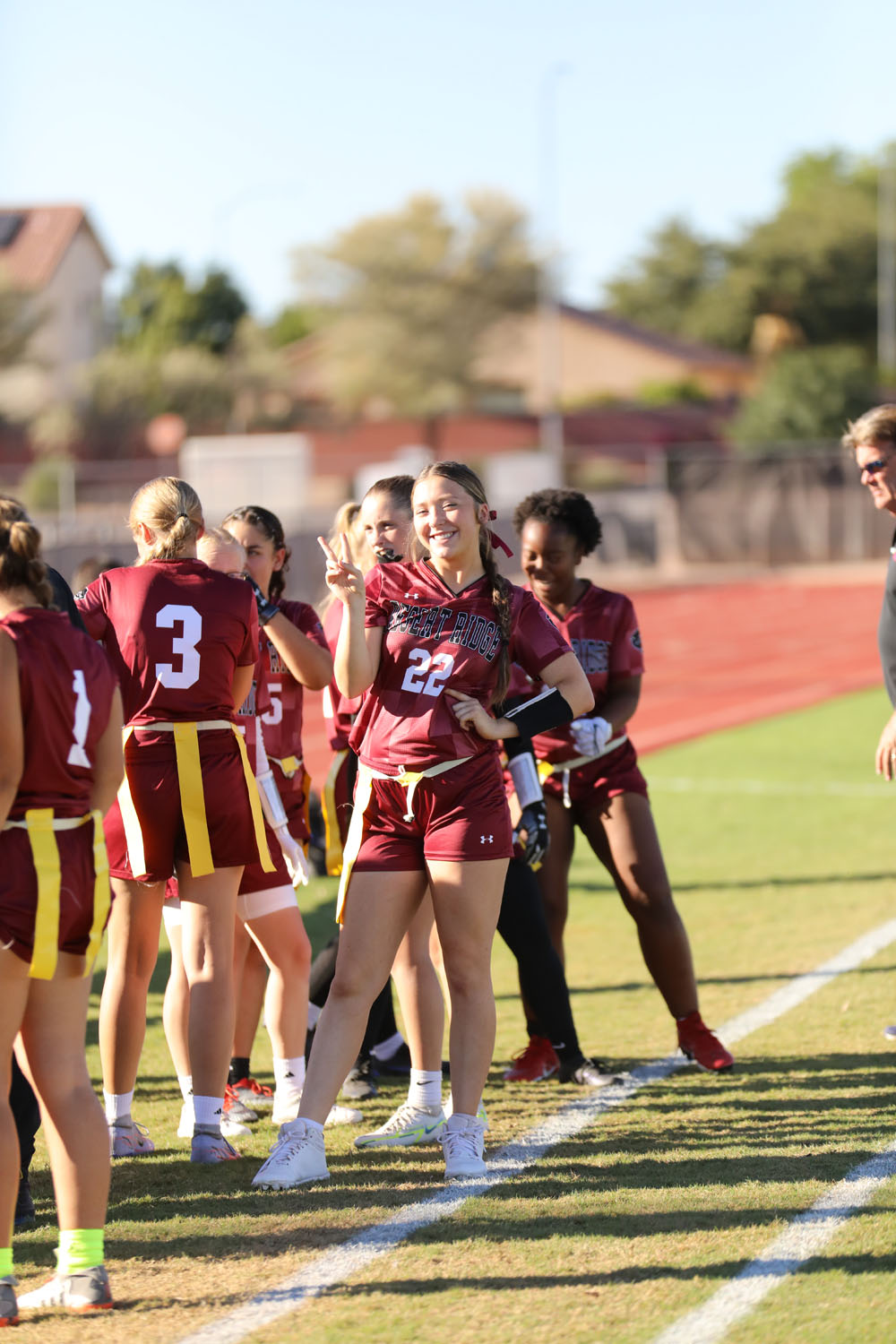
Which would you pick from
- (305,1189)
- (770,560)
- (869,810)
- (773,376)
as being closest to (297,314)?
(773,376)

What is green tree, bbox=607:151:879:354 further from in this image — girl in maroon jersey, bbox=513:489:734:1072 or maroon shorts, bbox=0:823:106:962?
maroon shorts, bbox=0:823:106:962

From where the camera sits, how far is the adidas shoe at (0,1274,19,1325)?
3535 mm

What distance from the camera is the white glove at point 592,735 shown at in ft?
17.8

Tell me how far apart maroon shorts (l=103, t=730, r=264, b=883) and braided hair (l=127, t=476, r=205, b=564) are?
552 mm

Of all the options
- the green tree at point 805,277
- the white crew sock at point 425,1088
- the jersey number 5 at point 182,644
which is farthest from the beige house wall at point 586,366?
the jersey number 5 at point 182,644

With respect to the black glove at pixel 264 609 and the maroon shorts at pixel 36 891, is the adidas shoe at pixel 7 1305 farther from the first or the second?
the black glove at pixel 264 609

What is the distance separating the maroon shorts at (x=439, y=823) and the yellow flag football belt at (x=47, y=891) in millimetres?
1066

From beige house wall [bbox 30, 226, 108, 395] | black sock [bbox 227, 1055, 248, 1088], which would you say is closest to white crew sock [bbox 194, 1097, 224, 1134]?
black sock [bbox 227, 1055, 248, 1088]

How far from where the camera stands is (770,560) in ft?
125

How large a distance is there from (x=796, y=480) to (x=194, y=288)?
40.0 m

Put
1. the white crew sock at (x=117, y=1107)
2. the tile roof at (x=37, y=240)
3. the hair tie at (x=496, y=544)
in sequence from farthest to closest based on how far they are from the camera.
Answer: the tile roof at (x=37, y=240)
the white crew sock at (x=117, y=1107)
the hair tie at (x=496, y=544)

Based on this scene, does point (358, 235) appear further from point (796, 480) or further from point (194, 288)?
point (796, 480)

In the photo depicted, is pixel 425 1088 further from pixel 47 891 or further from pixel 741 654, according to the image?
pixel 741 654

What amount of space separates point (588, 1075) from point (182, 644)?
2.22 m
